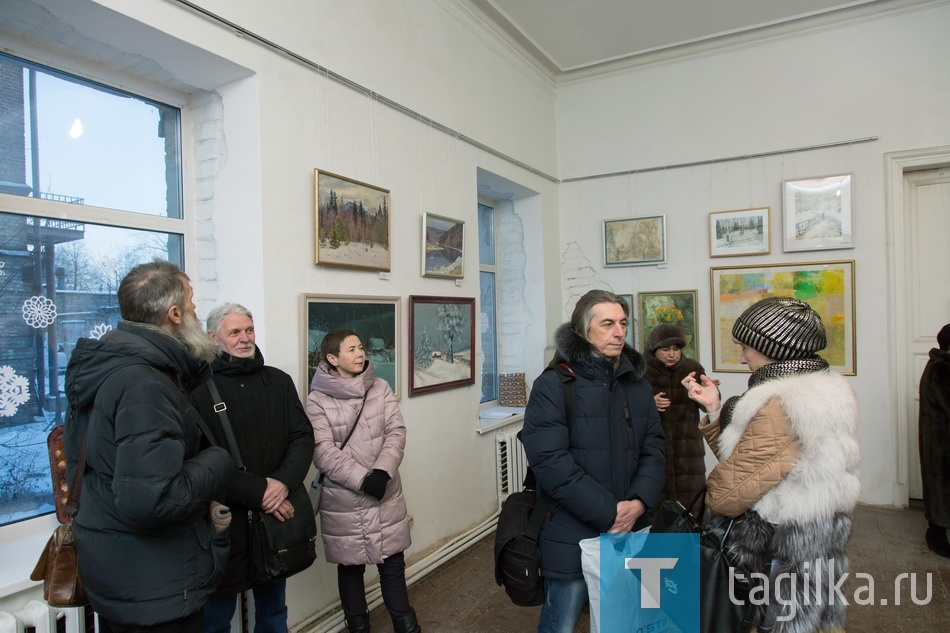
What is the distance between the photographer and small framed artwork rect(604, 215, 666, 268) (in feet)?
18.0

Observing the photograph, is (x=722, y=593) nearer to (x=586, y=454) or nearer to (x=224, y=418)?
(x=586, y=454)

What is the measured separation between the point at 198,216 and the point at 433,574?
256 cm

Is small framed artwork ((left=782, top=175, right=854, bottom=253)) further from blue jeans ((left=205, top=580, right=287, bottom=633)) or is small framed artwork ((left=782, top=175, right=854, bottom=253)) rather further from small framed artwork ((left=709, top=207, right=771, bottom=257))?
blue jeans ((left=205, top=580, right=287, bottom=633))

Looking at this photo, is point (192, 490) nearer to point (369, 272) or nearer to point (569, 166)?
point (369, 272)

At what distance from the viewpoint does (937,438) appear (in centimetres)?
391

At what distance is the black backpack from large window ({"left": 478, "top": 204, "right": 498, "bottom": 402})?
316cm

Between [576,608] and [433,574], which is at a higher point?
[576,608]

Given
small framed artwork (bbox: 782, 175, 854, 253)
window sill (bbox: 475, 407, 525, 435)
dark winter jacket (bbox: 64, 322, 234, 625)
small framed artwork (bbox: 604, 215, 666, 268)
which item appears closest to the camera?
dark winter jacket (bbox: 64, 322, 234, 625)

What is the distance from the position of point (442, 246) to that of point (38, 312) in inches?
91.3

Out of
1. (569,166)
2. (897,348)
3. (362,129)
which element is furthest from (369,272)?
(897,348)

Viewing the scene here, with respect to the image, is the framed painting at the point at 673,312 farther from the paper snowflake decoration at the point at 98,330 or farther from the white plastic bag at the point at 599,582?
the paper snowflake decoration at the point at 98,330

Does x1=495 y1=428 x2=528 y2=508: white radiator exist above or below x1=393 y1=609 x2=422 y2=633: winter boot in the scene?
above

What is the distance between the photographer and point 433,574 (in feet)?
12.1

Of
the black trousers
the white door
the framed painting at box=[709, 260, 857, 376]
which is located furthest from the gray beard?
the white door
